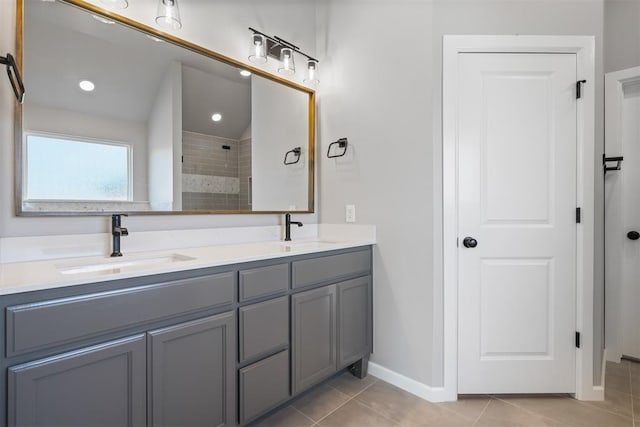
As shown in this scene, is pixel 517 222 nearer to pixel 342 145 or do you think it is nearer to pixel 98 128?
pixel 342 145

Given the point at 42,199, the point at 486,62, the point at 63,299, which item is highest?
the point at 486,62

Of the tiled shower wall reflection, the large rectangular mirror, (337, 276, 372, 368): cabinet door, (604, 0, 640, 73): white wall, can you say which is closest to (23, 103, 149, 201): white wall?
the large rectangular mirror

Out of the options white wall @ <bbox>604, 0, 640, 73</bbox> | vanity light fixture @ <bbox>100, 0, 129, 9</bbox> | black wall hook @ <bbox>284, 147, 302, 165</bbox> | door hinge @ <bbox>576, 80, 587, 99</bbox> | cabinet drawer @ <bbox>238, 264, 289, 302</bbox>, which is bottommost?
cabinet drawer @ <bbox>238, 264, 289, 302</bbox>

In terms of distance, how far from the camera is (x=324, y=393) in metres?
1.97

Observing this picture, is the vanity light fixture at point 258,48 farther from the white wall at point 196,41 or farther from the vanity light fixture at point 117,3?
the vanity light fixture at point 117,3

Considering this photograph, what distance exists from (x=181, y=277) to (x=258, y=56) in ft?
4.99

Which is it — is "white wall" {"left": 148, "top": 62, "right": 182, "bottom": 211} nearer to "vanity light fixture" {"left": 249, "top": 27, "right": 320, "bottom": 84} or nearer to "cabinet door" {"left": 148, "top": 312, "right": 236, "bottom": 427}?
"vanity light fixture" {"left": 249, "top": 27, "right": 320, "bottom": 84}

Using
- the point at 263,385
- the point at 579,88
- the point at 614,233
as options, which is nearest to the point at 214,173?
the point at 263,385

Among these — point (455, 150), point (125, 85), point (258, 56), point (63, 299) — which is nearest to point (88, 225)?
point (63, 299)

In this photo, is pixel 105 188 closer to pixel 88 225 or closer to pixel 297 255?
pixel 88 225

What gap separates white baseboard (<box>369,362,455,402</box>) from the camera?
1878 mm

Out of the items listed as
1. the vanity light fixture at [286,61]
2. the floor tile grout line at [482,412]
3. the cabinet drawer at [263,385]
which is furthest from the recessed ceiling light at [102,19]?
the floor tile grout line at [482,412]

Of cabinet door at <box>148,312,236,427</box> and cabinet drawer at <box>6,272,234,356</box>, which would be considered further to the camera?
cabinet door at <box>148,312,236,427</box>

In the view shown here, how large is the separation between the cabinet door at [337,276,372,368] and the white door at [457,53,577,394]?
575 mm
